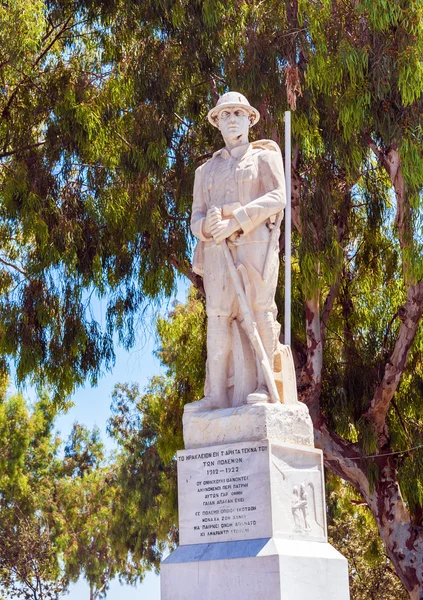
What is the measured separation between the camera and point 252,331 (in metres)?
8.74

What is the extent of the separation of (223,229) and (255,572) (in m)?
2.66

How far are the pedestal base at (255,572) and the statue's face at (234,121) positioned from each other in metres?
3.35

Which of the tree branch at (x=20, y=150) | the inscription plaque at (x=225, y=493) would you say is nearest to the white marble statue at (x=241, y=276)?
the inscription plaque at (x=225, y=493)

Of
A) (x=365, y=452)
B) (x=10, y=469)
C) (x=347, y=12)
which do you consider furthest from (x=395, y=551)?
(x=10, y=469)

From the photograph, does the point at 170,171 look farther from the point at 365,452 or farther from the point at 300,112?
the point at 365,452

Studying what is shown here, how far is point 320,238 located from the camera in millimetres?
15156

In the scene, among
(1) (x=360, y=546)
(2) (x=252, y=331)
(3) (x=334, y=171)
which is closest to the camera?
(2) (x=252, y=331)

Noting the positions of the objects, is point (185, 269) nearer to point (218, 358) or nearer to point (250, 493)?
point (218, 358)

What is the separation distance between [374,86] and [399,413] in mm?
4967

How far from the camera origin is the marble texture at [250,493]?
8188mm

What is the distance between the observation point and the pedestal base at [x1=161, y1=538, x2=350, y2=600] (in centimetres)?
784

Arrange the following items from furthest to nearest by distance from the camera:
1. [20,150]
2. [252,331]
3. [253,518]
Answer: [20,150] → [252,331] → [253,518]

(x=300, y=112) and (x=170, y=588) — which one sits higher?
(x=300, y=112)

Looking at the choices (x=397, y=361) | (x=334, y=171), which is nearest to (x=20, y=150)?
(x=334, y=171)
